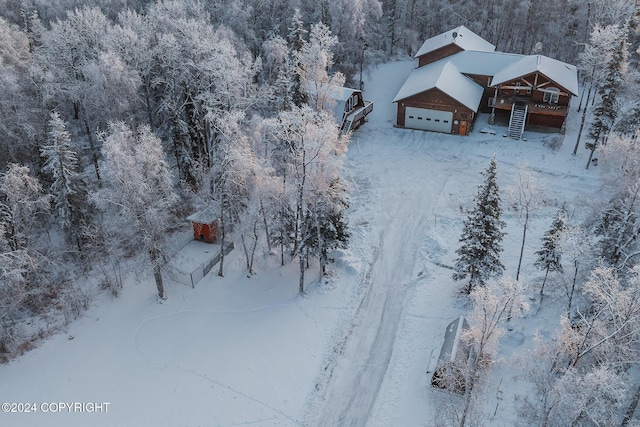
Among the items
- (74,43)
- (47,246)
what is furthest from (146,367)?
(74,43)

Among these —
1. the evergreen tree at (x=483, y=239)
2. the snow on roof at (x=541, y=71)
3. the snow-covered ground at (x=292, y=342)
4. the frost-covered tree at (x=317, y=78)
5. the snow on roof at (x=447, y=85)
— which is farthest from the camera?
the snow on roof at (x=447, y=85)

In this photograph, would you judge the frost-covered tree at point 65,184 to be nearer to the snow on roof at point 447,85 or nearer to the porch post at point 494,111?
the snow on roof at point 447,85

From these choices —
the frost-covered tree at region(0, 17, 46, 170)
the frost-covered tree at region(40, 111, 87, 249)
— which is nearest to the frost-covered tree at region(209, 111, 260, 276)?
the frost-covered tree at region(40, 111, 87, 249)

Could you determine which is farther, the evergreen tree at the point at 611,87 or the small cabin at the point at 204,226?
the evergreen tree at the point at 611,87

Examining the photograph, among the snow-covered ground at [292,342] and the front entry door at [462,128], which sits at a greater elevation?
the front entry door at [462,128]

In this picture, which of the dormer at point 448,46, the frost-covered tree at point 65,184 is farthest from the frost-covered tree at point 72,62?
the dormer at point 448,46

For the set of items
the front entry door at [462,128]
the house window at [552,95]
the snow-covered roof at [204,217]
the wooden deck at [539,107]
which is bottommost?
the snow-covered roof at [204,217]

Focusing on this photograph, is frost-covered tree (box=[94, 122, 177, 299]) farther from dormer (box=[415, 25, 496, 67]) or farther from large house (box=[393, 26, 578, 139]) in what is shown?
dormer (box=[415, 25, 496, 67])
